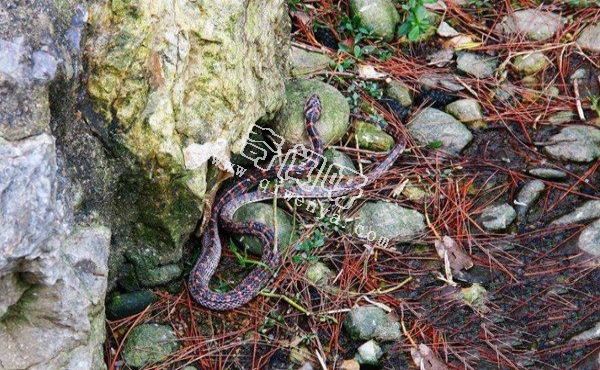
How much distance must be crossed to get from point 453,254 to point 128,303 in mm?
2181

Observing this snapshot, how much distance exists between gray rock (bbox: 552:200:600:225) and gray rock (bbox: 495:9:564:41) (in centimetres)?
182

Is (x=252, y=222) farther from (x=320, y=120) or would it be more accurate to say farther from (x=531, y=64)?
(x=531, y=64)

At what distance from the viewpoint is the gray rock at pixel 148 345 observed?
174 inches

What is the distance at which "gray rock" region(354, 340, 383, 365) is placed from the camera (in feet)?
14.8

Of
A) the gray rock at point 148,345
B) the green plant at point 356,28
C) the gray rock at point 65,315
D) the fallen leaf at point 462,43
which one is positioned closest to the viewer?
the gray rock at point 65,315

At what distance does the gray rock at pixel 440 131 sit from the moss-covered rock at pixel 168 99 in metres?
1.43

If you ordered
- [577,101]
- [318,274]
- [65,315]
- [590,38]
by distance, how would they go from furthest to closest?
[590,38] → [577,101] → [318,274] → [65,315]

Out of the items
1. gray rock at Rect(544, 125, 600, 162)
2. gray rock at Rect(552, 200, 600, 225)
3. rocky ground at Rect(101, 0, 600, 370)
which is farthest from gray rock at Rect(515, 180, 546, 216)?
gray rock at Rect(544, 125, 600, 162)

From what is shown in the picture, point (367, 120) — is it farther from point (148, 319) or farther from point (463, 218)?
point (148, 319)

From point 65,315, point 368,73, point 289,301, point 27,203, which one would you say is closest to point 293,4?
point 368,73

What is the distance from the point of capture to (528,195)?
540 centimetres

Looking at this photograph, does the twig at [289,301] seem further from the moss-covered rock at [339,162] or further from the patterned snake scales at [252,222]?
the moss-covered rock at [339,162]

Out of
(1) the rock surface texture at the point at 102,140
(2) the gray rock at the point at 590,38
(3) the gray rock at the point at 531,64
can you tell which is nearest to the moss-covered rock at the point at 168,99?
(1) the rock surface texture at the point at 102,140

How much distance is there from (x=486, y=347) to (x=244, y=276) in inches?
63.7
